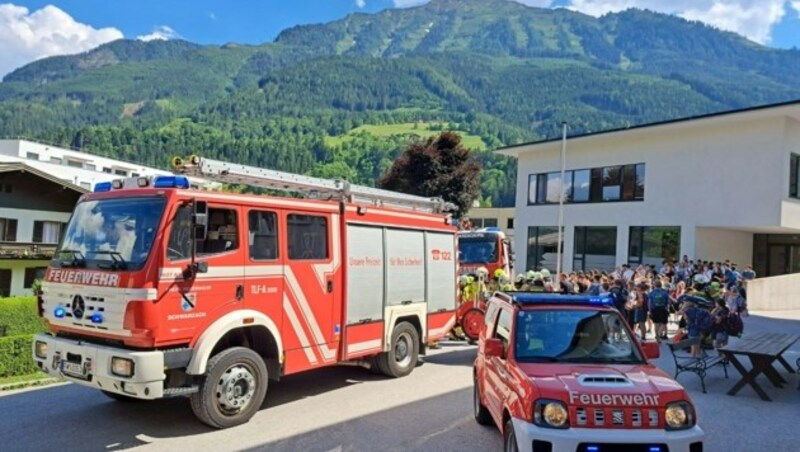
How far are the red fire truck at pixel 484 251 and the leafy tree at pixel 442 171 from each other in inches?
754

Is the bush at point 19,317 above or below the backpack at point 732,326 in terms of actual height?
below

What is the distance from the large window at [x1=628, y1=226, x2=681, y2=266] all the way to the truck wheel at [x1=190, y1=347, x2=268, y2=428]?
2414 cm

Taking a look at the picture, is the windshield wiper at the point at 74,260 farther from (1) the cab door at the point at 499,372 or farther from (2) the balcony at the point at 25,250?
(2) the balcony at the point at 25,250

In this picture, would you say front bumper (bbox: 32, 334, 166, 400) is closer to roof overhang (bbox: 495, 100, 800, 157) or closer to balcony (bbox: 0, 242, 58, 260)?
roof overhang (bbox: 495, 100, 800, 157)

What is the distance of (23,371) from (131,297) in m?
6.95

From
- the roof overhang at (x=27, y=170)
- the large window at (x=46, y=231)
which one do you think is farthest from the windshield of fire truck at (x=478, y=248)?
the large window at (x=46, y=231)

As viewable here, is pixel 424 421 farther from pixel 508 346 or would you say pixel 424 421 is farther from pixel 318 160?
pixel 318 160

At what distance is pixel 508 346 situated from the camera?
620cm

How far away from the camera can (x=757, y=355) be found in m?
8.85

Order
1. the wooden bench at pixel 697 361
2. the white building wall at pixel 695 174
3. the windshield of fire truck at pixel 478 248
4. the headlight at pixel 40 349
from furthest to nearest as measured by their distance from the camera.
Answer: the white building wall at pixel 695 174 → the windshield of fire truck at pixel 478 248 → the wooden bench at pixel 697 361 → the headlight at pixel 40 349

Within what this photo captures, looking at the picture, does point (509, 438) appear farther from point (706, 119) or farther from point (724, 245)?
point (724, 245)

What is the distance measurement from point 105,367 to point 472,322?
8209 mm

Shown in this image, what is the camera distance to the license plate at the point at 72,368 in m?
6.85

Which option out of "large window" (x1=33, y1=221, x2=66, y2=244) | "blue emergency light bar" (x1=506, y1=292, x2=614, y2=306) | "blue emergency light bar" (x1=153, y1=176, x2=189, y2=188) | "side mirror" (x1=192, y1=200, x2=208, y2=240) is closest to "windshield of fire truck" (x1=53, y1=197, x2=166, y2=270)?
"blue emergency light bar" (x1=153, y1=176, x2=189, y2=188)
